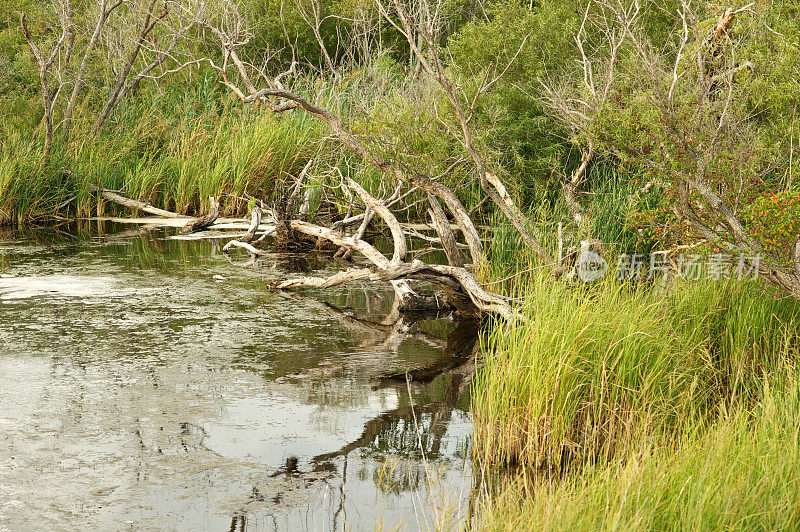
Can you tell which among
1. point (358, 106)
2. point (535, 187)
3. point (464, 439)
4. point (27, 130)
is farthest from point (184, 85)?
point (464, 439)

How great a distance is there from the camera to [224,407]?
5.11 metres

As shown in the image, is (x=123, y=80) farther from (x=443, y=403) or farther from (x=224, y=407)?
(x=443, y=403)

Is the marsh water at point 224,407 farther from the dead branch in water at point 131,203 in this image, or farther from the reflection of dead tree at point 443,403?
the dead branch in water at point 131,203

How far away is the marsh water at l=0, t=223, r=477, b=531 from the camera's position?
387 centimetres

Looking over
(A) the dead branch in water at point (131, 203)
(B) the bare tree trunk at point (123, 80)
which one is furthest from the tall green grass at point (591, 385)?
(B) the bare tree trunk at point (123, 80)

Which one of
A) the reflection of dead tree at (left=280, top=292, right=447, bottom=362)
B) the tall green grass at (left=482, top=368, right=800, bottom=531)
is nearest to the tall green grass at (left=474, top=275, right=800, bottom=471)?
the tall green grass at (left=482, top=368, right=800, bottom=531)

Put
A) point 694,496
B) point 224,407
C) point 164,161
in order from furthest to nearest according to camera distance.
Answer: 1. point 164,161
2. point 224,407
3. point 694,496

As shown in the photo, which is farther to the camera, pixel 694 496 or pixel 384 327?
pixel 384 327

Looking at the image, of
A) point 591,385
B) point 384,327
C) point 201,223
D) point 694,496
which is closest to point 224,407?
point 591,385

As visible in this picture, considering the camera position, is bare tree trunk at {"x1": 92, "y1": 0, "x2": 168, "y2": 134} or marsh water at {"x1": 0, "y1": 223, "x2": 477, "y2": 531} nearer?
marsh water at {"x1": 0, "y1": 223, "x2": 477, "y2": 531}

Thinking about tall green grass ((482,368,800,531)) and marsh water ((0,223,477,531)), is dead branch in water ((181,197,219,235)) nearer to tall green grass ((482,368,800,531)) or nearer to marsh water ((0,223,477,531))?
marsh water ((0,223,477,531))

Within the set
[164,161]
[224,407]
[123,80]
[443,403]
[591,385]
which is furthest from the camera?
[123,80]

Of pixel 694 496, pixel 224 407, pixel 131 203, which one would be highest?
Result: pixel 131 203

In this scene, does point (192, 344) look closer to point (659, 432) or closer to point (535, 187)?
point (659, 432)
